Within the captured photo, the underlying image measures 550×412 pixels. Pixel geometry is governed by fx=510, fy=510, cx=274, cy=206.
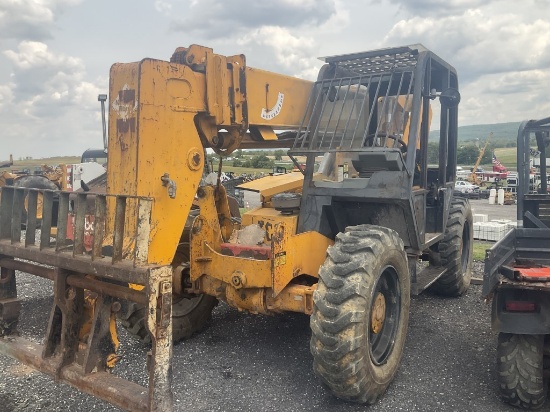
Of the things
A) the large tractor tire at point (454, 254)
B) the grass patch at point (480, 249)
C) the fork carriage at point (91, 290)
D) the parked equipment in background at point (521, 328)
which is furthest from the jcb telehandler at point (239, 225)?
the grass patch at point (480, 249)

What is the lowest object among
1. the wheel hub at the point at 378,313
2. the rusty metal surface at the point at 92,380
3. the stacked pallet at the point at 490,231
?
the rusty metal surface at the point at 92,380

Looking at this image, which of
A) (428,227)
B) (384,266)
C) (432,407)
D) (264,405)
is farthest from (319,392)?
(428,227)

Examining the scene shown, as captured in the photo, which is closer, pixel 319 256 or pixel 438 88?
pixel 319 256

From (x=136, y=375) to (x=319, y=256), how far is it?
207 centimetres

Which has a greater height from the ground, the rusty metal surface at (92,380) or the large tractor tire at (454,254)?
the large tractor tire at (454,254)

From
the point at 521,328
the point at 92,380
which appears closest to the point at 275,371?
the point at 92,380

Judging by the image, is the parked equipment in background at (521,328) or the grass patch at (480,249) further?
the grass patch at (480,249)

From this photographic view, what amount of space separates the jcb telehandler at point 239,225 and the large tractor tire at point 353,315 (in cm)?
1

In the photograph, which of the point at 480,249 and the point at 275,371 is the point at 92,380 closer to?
the point at 275,371

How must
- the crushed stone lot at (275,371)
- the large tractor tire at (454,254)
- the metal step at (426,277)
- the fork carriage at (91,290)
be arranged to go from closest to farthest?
the fork carriage at (91,290), the crushed stone lot at (275,371), the metal step at (426,277), the large tractor tire at (454,254)

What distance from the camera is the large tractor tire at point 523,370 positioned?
4.05 m

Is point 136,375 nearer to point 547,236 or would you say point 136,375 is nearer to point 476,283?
point 547,236

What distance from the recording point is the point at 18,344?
397 cm

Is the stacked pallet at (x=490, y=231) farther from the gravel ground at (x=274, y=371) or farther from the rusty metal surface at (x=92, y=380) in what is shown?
the rusty metal surface at (x=92, y=380)
